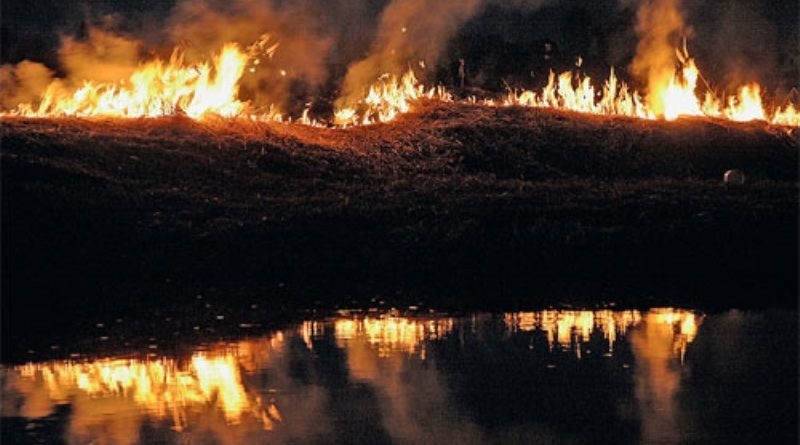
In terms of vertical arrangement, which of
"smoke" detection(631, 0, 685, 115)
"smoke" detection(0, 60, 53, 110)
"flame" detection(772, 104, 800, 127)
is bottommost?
"flame" detection(772, 104, 800, 127)

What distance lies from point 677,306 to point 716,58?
27114mm

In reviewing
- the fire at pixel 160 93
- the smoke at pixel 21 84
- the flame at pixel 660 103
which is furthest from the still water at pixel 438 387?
the flame at pixel 660 103

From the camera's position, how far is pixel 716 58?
4325 cm

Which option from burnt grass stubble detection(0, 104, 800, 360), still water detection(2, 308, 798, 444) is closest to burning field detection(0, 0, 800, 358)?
burnt grass stubble detection(0, 104, 800, 360)

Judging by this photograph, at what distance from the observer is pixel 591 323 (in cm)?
1642

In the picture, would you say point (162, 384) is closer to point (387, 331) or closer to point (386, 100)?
point (387, 331)

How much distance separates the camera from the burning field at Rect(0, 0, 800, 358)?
20594 mm

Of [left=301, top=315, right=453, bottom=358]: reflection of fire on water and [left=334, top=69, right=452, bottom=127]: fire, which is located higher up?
[left=334, top=69, right=452, bottom=127]: fire

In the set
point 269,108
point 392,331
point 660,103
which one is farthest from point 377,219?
point 660,103

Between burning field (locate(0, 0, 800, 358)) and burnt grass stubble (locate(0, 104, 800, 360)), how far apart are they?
0.05m

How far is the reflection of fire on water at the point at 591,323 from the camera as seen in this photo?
15.2 m

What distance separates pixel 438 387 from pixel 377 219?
1040 cm

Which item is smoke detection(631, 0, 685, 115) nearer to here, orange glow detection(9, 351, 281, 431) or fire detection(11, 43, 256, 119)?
→ fire detection(11, 43, 256, 119)

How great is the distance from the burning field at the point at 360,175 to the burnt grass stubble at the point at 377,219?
55 millimetres
